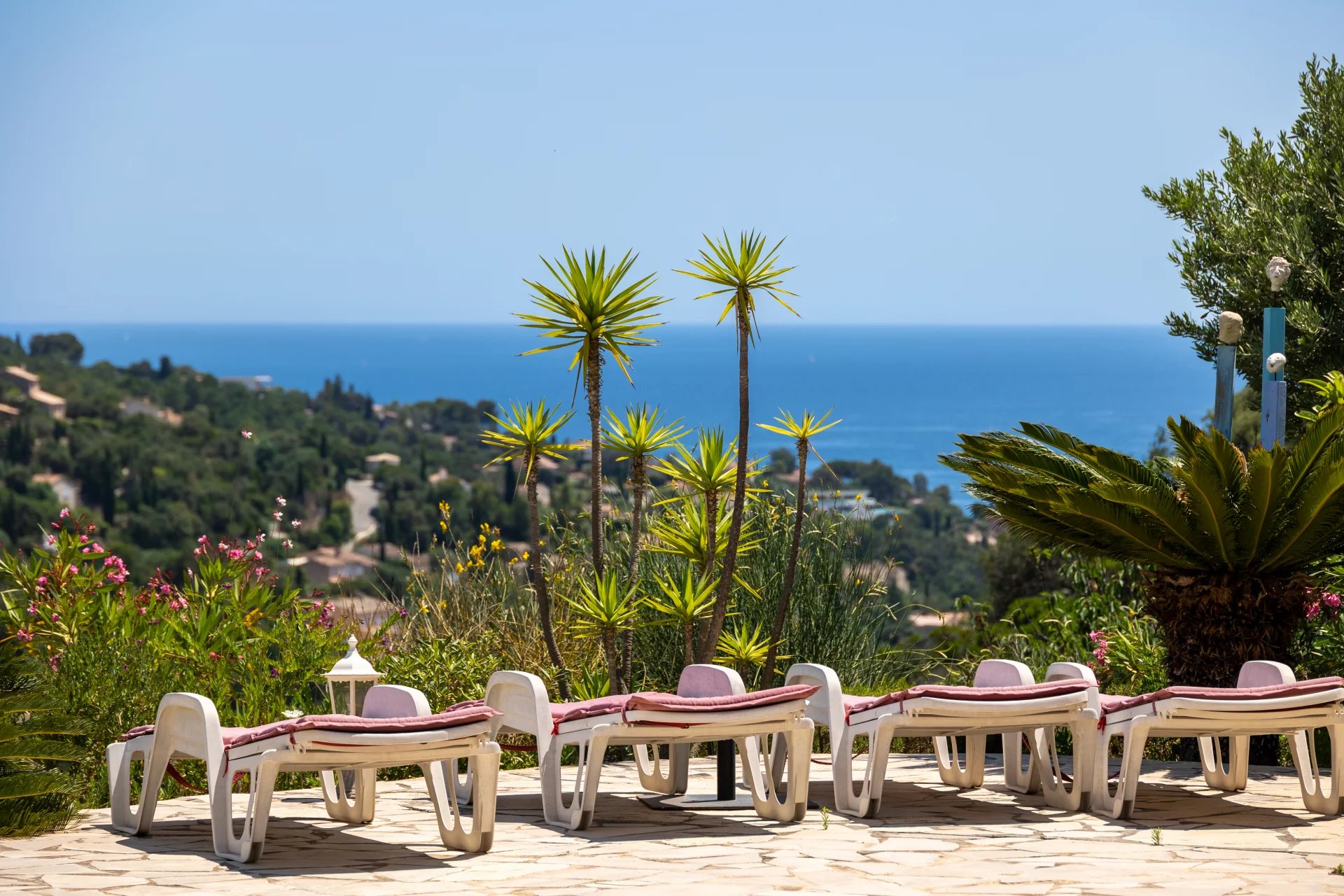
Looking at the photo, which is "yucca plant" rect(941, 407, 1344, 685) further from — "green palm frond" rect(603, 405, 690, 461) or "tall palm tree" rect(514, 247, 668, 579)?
"tall palm tree" rect(514, 247, 668, 579)

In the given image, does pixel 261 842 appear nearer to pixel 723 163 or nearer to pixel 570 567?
pixel 570 567

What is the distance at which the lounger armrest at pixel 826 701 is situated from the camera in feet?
20.1

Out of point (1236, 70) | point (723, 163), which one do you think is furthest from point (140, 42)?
Answer: point (1236, 70)

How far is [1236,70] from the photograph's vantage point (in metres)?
23.7

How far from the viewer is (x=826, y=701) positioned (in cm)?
619

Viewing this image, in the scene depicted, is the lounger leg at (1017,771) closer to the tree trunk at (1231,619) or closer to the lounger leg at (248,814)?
the tree trunk at (1231,619)

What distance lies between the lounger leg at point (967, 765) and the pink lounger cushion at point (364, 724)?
2555 millimetres

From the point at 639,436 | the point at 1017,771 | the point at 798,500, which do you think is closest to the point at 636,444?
the point at 639,436

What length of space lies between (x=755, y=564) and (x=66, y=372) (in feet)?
157

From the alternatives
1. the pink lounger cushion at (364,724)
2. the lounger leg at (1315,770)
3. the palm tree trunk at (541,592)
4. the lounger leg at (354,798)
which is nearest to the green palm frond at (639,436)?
the palm tree trunk at (541,592)

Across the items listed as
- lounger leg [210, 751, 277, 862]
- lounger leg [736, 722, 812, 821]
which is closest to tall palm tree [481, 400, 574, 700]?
lounger leg [736, 722, 812, 821]

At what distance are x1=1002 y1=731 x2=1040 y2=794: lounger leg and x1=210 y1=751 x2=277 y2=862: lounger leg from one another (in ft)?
10.9

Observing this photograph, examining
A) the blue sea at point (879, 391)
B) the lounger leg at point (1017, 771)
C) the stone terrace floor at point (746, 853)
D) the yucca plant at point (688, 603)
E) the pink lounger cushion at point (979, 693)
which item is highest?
the blue sea at point (879, 391)

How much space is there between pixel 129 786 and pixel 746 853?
2542 mm
